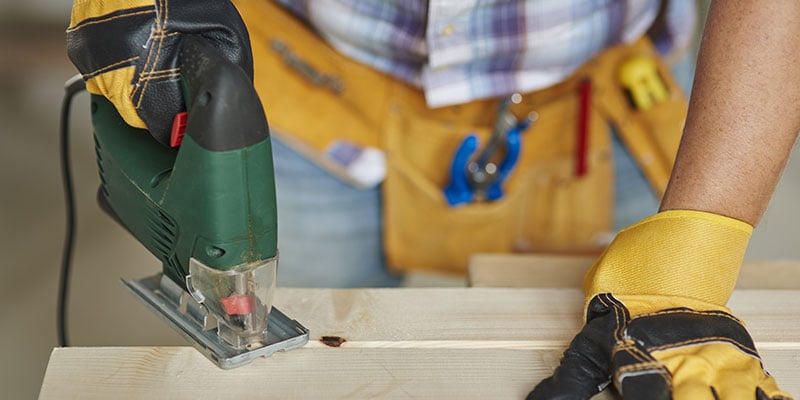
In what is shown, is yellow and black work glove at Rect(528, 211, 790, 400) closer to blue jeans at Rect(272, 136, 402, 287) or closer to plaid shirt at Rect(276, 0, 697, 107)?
plaid shirt at Rect(276, 0, 697, 107)

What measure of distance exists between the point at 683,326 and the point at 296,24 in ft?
2.87

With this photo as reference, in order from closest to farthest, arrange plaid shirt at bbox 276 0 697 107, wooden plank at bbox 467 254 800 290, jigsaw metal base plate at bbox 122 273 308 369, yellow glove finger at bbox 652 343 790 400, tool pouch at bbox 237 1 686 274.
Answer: yellow glove finger at bbox 652 343 790 400
jigsaw metal base plate at bbox 122 273 308 369
wooden plank at bbox 467 254 800 290
plaid shirt at bbox 276 0 697 107
tool pouch at bbox 237 1 686 274

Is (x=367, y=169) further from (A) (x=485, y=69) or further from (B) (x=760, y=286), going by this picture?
(B) (x=760, y=286)

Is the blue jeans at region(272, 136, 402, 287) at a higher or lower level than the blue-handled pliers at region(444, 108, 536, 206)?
lower

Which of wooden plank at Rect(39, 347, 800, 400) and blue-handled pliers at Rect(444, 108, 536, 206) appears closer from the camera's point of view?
wooden plank at Rect(39, 347, 800, 400)

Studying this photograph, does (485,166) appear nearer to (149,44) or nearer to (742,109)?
(742,109)

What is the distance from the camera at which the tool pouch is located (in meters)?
1.55

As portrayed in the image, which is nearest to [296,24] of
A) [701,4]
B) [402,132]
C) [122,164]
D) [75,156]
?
[402,132]

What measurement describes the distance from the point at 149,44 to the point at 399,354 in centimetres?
42

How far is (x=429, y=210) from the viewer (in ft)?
5.47

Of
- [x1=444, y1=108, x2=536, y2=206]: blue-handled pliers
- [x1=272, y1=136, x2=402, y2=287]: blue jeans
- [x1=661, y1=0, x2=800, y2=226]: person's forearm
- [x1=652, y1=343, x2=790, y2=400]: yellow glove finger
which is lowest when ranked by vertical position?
[x1=272, y1=136, x2=402, y2=287]: blue jeans

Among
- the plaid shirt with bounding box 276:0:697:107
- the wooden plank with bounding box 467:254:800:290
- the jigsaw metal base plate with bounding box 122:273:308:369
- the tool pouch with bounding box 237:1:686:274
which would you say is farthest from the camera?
the tool pouch with bounding box 237:1:686:274

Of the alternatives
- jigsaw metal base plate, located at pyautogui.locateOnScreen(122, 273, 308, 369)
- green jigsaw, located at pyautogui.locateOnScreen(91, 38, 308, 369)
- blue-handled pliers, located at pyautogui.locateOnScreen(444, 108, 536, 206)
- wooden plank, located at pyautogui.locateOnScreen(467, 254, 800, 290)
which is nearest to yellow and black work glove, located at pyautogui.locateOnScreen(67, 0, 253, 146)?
green jigsaw, located at pyautogui.locateOnScreen(91, 38, 308, 369)

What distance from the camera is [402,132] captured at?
1619 millimetres
